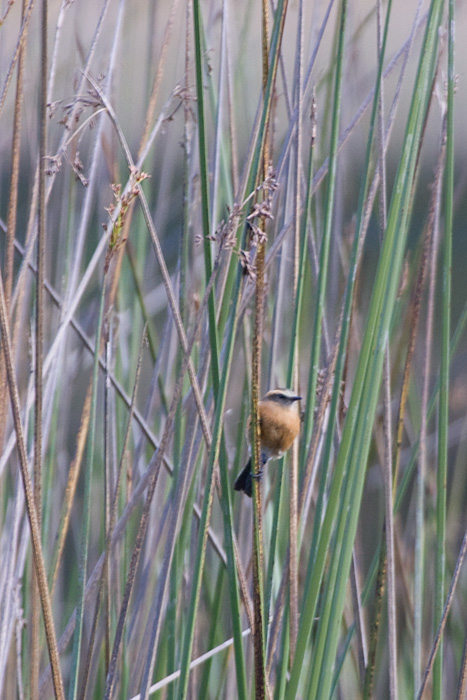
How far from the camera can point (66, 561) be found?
Result: 231 cm

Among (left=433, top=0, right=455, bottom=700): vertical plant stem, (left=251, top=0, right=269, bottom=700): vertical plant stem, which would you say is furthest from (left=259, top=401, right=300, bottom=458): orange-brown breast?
(left=251, top=0, right=269, bottom=700): vertical plant stem

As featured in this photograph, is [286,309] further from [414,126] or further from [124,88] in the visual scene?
[414,126]

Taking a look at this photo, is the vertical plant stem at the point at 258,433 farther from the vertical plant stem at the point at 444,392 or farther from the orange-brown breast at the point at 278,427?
the orange-brown breast at the point at 278,427

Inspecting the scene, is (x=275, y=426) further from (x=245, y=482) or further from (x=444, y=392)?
(x=444, y=392)

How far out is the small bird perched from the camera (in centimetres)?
124

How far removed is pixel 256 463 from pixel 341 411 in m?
0.64

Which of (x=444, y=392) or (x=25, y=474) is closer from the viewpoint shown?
(x=25, y=474)

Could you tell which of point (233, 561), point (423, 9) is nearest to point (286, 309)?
point (423, 9)

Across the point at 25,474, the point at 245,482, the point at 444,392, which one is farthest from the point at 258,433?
the point at 245,482

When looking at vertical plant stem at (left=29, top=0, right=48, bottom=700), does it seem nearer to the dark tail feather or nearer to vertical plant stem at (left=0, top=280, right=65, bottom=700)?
vertical plant stem at (left=0, top=280, right=65, bottom=700)

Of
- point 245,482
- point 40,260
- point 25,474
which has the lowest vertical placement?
point 245,482

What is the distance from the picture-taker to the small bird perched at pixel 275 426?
1243mm

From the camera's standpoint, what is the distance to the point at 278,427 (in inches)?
50.4

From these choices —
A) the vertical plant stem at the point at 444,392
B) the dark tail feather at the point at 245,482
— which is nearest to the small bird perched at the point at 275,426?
the dark tail feather at the point at 245,482
